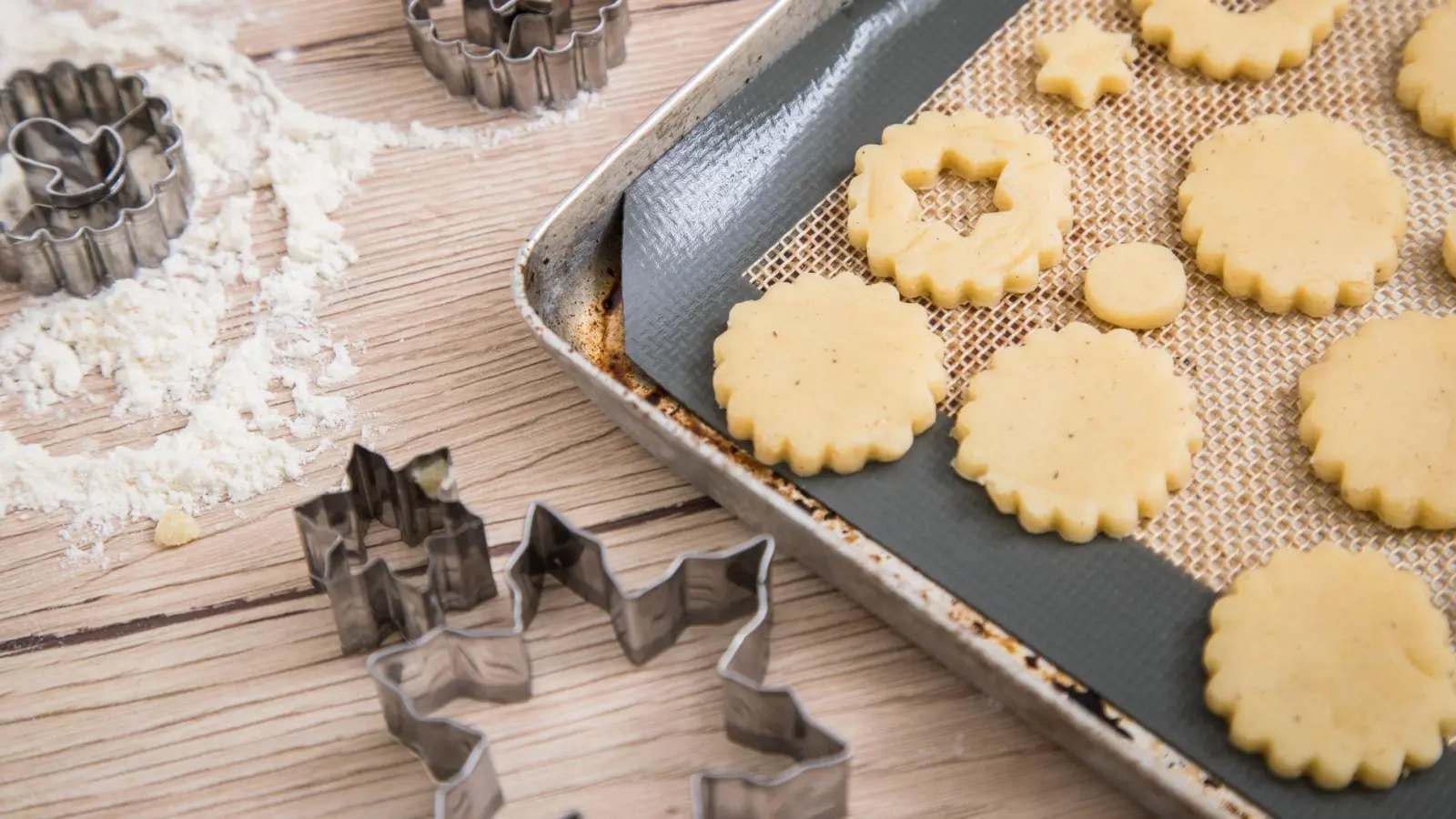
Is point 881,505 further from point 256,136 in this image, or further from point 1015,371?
point 256,136

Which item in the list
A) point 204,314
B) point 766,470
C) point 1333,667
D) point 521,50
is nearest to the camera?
point 1333,667

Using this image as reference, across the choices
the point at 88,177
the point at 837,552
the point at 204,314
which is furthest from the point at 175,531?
the point at 837,552

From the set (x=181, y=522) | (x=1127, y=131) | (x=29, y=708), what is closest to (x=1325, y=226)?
(x=1127, y=131)

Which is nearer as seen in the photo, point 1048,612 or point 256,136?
point 1048,612

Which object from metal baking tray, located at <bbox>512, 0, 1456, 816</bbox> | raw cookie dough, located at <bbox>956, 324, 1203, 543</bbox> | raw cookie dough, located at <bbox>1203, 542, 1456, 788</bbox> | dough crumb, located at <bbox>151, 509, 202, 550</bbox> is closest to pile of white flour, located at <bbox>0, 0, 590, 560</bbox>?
dough crumb, located at <bbox>151, 509, 202, 550</bbox>

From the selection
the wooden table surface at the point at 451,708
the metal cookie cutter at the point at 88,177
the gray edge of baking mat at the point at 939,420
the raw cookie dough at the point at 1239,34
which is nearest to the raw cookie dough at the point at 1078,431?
the gray edge of baking mat at the point at 939,420

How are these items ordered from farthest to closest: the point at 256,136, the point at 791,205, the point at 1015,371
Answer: the point at 256,136 → the point at 791,205 → the point at 1015,371

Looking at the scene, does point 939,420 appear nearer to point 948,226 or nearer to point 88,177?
point 948,226

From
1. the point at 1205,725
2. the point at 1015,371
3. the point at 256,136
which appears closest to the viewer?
the point at 1205,725
